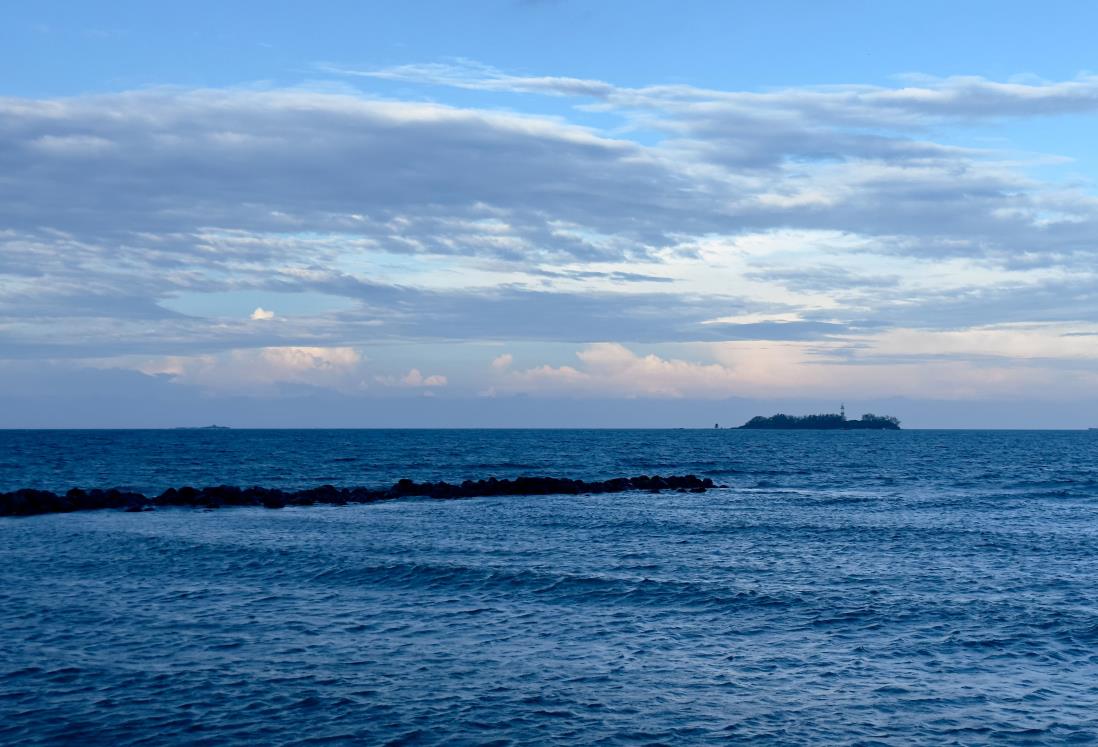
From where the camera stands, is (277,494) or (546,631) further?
(277,494)

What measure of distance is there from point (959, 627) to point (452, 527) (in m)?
28.6

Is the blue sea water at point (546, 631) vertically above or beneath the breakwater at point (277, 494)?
beneath

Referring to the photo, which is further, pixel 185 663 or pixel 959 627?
pixel 959 627

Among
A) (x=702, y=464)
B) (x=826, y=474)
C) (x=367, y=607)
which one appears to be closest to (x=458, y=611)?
(x=367, y=607)

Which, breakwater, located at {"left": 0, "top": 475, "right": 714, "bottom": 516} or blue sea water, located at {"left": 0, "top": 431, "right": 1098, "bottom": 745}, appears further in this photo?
breakwater, located at {"left": 0, "top": 475, "right": 714, "bottom": 516}

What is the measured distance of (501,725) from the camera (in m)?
18.2

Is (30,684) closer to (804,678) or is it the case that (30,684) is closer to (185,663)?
(185,663)

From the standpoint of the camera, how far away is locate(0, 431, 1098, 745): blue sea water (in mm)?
18469

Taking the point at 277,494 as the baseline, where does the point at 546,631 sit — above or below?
below

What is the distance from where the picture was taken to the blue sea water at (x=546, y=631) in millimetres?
18469

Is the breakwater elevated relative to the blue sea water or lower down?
elevated

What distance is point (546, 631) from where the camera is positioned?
25578mm

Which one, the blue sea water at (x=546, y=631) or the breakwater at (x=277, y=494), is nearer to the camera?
the blue sea water at (x=546, y=631)

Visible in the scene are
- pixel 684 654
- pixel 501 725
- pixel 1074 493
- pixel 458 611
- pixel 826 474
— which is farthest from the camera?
pixel 826 474
